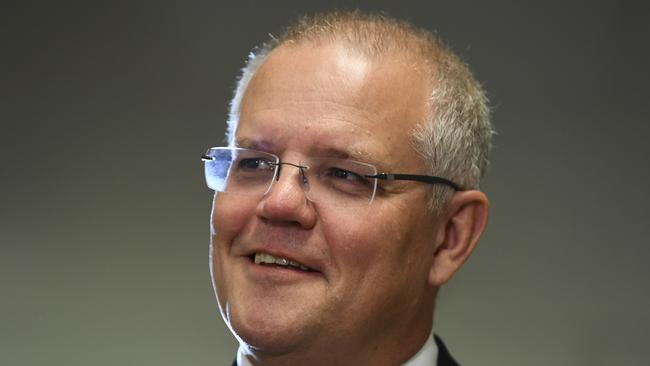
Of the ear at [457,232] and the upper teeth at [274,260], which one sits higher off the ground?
the ear at [457,232]

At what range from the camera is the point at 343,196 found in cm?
170

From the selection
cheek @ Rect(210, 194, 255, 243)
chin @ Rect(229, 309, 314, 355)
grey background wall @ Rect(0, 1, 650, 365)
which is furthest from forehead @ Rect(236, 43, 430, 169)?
grey background wall @ Rect(0, 1, 650, 365)

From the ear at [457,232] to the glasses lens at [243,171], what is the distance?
0.41 metres

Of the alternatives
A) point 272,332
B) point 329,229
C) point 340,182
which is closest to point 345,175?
point 340,182

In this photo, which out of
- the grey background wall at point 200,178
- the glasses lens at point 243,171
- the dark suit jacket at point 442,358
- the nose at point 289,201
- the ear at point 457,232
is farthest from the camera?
the grey background wall at point 200,178

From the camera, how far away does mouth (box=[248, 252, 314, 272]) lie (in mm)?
1677

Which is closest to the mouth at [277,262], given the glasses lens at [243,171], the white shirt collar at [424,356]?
the glasses lens at [243,171]

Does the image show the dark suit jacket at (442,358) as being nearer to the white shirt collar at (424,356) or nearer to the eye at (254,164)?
A: the white shirt collar at (424,356)

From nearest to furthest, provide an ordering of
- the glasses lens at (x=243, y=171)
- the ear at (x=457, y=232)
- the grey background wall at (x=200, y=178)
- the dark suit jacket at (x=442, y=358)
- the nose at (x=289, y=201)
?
the nose at (x=289, y=201) < the glasses lens at (x=243, y=171) < the ear at (x=457, y=232) < the dark suit jacket at (x=442, y=358) < the grey background wall at (x=200, y=178)

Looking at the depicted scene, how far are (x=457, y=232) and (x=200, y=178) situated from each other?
187cm

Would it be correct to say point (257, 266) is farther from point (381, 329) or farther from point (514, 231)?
point (514, 231)

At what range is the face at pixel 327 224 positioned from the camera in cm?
167

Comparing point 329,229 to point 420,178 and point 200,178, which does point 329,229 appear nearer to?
point 420,178

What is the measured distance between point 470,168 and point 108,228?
2.06 m
